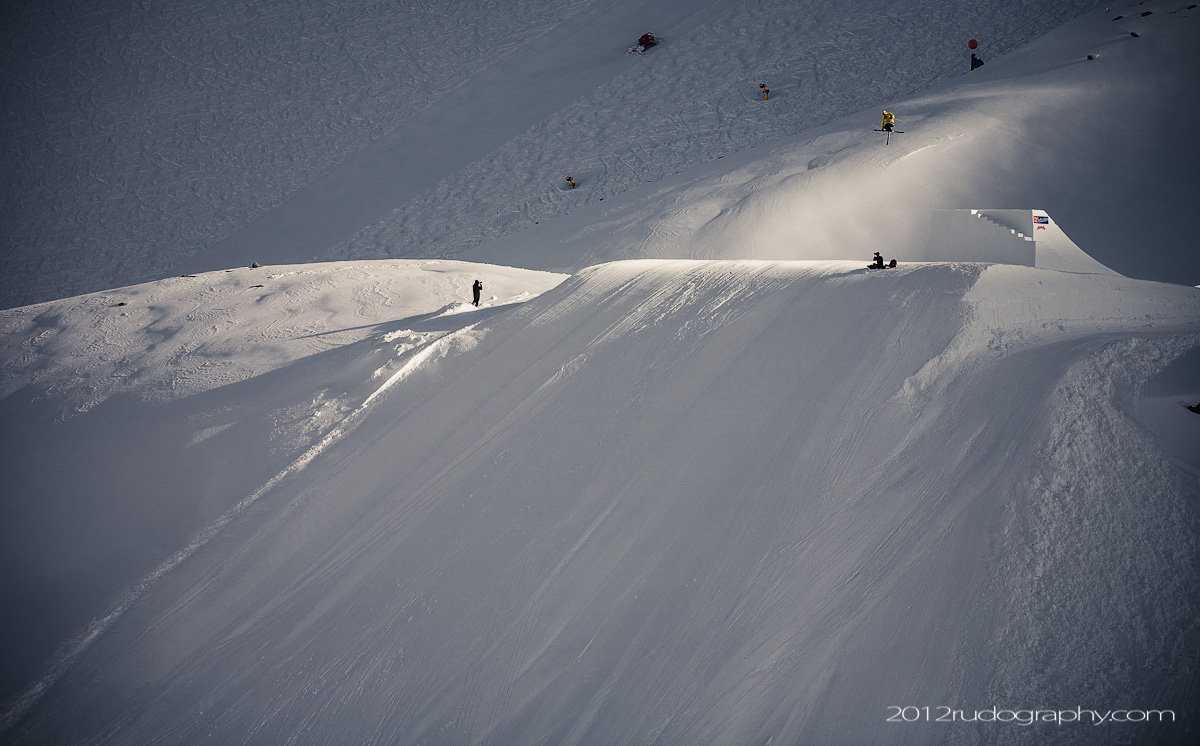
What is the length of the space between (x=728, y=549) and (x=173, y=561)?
5514 mm

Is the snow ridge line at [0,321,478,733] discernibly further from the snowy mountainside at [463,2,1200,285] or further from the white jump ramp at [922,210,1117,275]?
the white jump ramp at [922,210,1117,275]

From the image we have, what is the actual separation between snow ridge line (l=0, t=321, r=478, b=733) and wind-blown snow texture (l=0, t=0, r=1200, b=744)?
42 mm

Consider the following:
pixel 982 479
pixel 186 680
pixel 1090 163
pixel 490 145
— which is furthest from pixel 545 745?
pixel 490 145

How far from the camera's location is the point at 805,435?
7.35 m

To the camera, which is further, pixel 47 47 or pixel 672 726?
pixel 47 47

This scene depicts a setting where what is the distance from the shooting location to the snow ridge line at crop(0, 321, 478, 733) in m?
6.71

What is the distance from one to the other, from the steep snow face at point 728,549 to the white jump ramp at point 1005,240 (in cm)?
201

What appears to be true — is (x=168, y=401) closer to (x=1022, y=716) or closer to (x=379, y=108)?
(x=1022, y=716)

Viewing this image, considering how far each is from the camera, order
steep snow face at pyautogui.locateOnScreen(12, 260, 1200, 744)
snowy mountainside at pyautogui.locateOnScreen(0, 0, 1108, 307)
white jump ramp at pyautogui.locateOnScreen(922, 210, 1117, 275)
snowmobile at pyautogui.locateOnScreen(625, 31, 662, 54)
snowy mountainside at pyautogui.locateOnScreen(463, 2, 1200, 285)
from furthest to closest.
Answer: snowmobile at pyautogui.locateOnScreen(625, 31, 662, 54) < snowy mountainside at pyautogui.locateOnScreen(0, 0, 1108, 307) < snowy mountainside at pyautogui.locateOnScreen(463, 2, 1200, 285) < white jump ramp at pyautogui.locateOnScreen(922, 210, 1117, 275) < steep snow face at pyautogui.locateOnScreen(12, 260, 1200, 744)

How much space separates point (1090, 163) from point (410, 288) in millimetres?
11424

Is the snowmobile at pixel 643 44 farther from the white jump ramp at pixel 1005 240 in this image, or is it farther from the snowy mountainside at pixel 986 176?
the white jump ramp at pixel 1005 240

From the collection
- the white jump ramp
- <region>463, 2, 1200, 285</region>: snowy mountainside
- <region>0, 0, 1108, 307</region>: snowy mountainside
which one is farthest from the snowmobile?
the white jump ramp

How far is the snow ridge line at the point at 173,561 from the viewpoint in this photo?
6711mm

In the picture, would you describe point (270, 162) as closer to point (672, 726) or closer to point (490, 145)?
point (490, 145)
